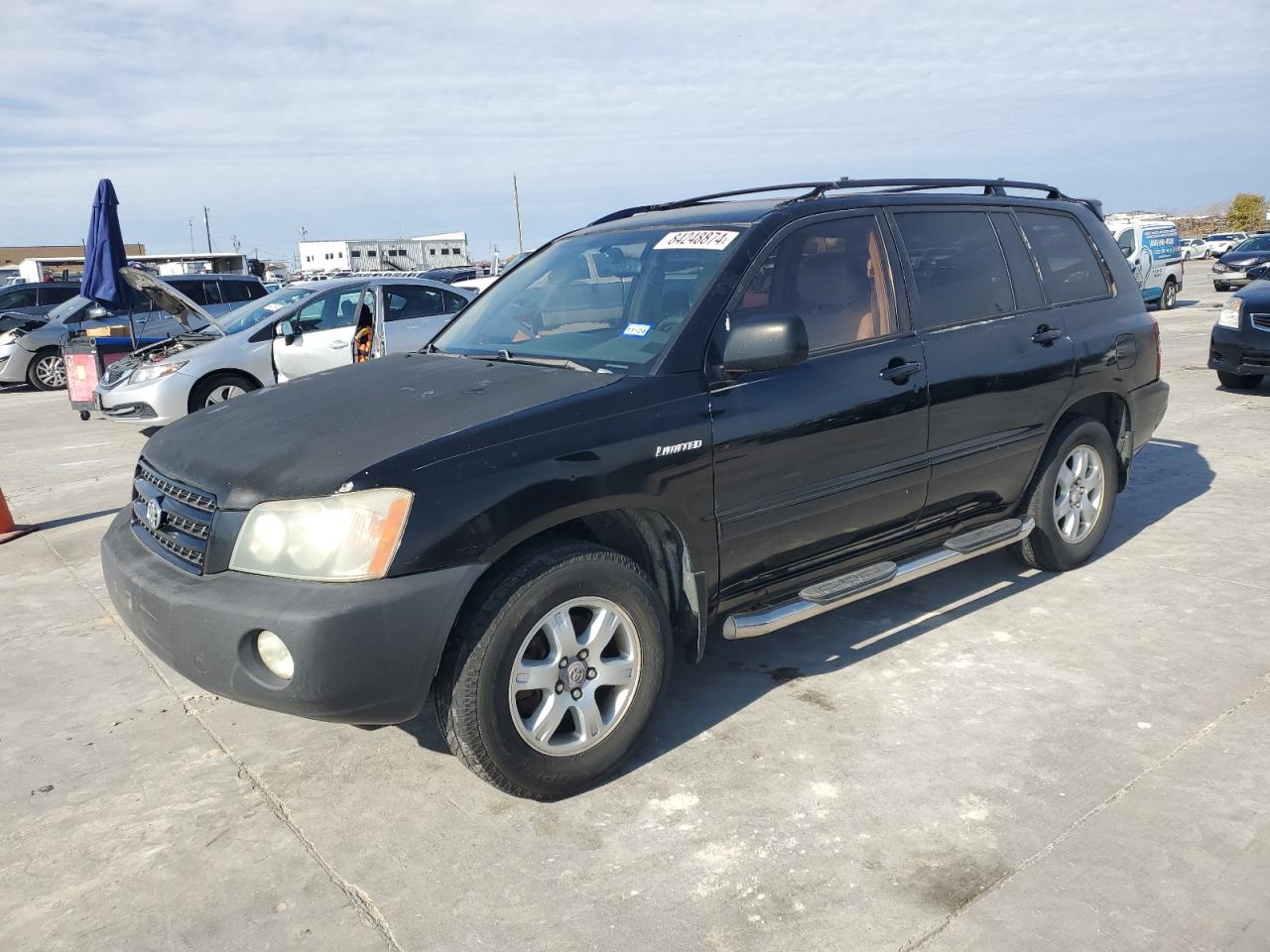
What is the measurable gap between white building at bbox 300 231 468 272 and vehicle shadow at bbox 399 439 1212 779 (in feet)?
173

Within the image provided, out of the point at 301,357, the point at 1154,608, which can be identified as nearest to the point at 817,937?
the point at 1154,608

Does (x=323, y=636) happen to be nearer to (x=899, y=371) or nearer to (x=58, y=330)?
(x=899, y=371)

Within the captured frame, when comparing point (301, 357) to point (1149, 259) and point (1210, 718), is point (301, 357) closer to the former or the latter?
point (1210, 718)

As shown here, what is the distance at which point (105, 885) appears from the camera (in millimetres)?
2812

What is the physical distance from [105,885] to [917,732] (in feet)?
8.48

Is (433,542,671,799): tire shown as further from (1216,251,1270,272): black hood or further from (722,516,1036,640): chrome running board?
(1216,251,1270,272): black hood

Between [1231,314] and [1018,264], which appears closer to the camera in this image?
[1018,264]

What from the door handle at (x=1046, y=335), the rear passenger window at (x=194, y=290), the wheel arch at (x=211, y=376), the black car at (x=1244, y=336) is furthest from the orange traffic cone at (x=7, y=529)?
the black car at (x=1244, y=336)

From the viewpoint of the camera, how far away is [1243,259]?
1098 inches

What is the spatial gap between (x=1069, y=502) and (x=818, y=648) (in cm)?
166

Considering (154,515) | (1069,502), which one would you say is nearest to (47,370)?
(154,515)

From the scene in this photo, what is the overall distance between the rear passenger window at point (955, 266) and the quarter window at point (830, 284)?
0.20m

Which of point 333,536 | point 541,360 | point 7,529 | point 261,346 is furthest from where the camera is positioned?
point 261,346

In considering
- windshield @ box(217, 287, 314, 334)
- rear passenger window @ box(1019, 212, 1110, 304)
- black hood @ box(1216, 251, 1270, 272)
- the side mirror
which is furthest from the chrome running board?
black hood @ box(1216, 251, 1270, 272)
